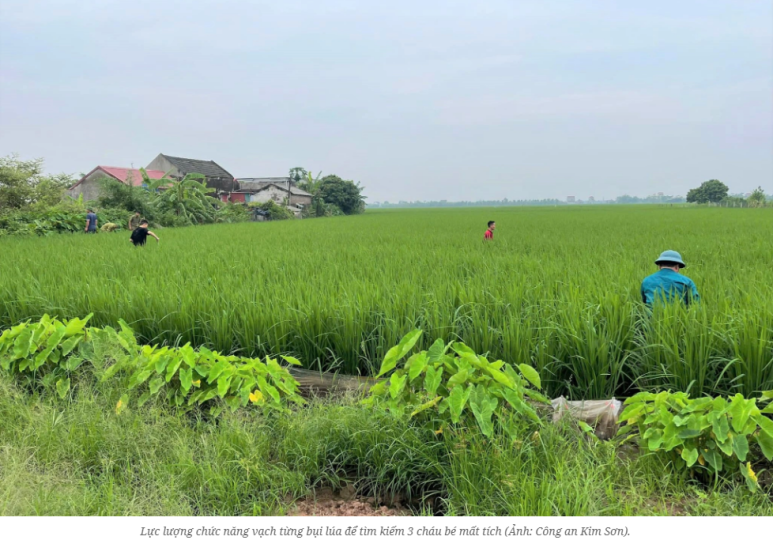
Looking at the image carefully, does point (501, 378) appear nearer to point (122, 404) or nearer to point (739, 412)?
point (739, 412)

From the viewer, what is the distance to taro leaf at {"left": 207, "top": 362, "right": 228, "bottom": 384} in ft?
8.24

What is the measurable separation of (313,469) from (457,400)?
2.52ft

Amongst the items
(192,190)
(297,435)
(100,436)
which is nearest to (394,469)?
(297,435)

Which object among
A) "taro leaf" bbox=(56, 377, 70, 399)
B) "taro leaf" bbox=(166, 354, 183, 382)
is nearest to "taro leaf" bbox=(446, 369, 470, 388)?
"taro leaf" bbox=(166, 354, 183, 382)

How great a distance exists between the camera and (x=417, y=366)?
7.11 ft

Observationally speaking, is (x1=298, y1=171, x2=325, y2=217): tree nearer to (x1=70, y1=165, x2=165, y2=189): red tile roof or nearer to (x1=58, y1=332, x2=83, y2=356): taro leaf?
(x1=70, y1=165, x2=165, y2=189): red tile roof

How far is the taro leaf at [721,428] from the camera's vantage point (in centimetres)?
178

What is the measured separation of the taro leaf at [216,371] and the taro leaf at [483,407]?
1.40m

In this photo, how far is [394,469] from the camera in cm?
214

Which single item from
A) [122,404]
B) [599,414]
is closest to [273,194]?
[122,404]

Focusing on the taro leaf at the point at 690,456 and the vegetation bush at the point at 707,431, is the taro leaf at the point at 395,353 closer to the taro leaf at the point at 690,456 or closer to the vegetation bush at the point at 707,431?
the vegetation bush at the point at 707,431

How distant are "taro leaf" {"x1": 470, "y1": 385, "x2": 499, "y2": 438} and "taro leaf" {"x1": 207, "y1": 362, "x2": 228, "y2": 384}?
1.40m
